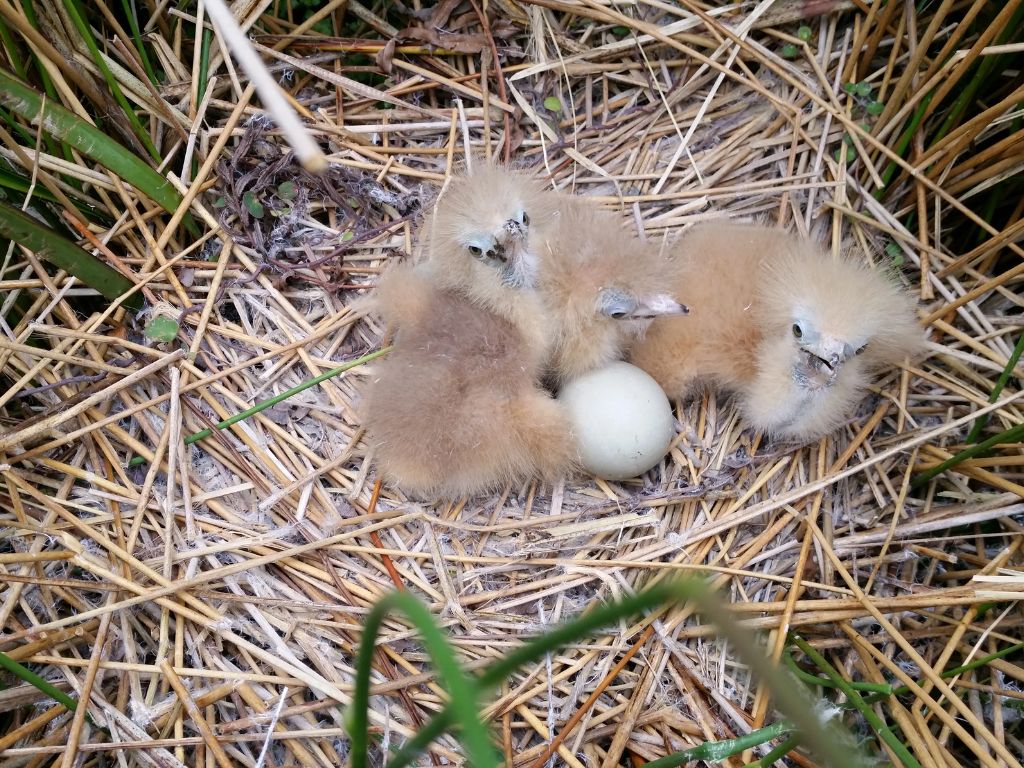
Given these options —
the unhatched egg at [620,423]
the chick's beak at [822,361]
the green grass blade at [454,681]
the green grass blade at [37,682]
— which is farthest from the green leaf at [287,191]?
the green grass blade at [454,681]

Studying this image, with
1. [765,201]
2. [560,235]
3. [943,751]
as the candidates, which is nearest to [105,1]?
[560,235]

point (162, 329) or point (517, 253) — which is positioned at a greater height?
point (517, 253)

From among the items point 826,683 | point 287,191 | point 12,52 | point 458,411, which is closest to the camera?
point 826,683

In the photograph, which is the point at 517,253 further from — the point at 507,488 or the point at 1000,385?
the point at 1000,385

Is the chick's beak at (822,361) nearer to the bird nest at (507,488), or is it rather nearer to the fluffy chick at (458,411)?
the bird nest at (507,488)

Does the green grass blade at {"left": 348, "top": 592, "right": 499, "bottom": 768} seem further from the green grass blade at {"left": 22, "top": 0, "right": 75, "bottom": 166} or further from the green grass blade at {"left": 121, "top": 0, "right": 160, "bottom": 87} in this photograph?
the green grass blade at {"left": 121, "top": 0, "right": 160, "bottom": 87}

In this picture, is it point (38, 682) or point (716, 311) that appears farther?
point (716, 311)

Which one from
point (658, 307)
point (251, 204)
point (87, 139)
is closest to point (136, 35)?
point (87, 139)
